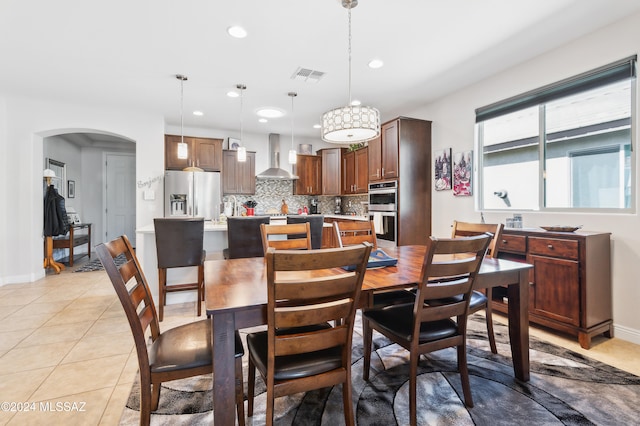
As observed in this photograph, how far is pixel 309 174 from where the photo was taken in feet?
21.6

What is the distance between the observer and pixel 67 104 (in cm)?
452

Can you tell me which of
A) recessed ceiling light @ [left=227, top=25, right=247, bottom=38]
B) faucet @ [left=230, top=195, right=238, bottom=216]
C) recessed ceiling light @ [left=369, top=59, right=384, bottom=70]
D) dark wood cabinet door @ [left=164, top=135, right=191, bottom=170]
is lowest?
faucet @ [left=230, top=195, right=238, bottom=216]

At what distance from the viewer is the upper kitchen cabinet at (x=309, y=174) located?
6554 mm

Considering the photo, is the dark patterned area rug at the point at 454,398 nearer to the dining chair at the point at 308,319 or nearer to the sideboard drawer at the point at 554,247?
the dining chair at the point at 308,319

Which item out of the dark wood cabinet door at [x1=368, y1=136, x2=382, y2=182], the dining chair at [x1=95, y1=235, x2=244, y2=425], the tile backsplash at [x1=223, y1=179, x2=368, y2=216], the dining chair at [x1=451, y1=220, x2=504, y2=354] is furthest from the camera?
the tile backsplash at [x1=223, y1=179, x2=368, y2=216]

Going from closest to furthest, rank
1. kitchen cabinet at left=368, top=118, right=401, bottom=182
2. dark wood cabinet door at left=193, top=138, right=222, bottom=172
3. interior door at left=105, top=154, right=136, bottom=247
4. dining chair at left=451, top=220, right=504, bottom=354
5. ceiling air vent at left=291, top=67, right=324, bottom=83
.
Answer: dining chair at left=451, top=220, right=504, bottom=354 < ceiling air vent at left=291, top=67, right=324, bottom=83 < kitchen cabinet at left=368, top=118, right=401, bottom=182 < dark wood cabinet door at left=193, top=138, right=222, bottom=172 < interior door at left=105, top=154, right=136, bottom=247

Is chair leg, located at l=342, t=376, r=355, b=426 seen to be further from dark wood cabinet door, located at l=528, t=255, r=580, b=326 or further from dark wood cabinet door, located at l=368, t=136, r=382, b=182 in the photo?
dark wood cabinet door, located at l=368, t=136, r=382, b=182

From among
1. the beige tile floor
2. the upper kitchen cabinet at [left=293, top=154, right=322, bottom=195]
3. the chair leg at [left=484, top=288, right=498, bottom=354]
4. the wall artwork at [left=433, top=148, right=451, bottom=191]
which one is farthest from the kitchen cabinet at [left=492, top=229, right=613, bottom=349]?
the upper kitchen cabinet at [left=293, top=154, right=322, bottom=195]

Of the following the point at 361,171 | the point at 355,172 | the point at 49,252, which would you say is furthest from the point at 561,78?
the point at 49,252

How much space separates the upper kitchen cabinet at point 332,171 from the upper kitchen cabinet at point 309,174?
0.53 ft

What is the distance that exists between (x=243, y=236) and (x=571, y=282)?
2884 mm

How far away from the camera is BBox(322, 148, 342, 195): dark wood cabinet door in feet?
20.4

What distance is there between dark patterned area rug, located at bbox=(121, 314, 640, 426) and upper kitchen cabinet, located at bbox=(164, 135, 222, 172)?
4286 millimetres

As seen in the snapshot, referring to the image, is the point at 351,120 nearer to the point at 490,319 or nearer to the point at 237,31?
the point at 237,31
